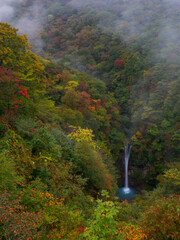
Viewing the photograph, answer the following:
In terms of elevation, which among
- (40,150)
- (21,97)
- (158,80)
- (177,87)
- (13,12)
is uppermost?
(13,12)

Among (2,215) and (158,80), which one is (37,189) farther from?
(158,80)

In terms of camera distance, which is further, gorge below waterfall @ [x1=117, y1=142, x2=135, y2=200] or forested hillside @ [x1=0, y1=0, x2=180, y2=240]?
gorge below waterfall @ [x1=117, y1=142, x2=135, y2=200]

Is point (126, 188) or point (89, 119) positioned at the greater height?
point (89, 119)

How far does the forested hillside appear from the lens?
4.07 meters

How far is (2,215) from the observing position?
2846 mm

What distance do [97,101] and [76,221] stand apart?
568 inches

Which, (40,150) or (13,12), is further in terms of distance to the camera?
(13,12)

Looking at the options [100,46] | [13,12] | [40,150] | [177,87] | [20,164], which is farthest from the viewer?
[13,12]

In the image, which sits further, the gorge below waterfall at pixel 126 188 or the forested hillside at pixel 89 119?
the gorge below waterfall at pixel 126 188

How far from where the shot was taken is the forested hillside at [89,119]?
4066mm

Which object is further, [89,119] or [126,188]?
[126,188]

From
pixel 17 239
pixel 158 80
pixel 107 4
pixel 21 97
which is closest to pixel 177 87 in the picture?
pixel 158 80

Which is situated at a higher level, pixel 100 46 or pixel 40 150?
pixel 100 46

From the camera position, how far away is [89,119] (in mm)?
15727
